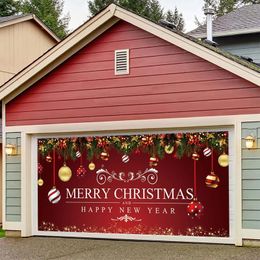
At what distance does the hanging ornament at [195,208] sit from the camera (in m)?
12.1

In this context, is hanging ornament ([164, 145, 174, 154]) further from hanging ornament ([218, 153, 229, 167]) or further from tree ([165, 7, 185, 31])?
tree ([165, 7, 185, 31])

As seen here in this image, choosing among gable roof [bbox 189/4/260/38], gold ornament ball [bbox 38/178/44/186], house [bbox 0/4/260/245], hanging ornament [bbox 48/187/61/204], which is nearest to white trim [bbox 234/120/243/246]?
house [bbox 0/4/260/245]

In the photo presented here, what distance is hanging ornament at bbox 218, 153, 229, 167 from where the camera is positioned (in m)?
11.9

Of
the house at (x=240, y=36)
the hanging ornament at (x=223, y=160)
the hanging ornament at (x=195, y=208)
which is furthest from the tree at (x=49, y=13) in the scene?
the hanging ornament at (x=223, y=160)

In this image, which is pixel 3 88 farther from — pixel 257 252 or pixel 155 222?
pixel 257 252

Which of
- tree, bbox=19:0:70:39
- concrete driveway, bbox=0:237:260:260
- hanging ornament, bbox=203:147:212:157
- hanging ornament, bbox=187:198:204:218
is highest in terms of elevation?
tree, bbox=19:0:70:39

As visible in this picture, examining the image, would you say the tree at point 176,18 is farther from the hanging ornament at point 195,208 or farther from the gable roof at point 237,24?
the hanging ornament at point 195,208

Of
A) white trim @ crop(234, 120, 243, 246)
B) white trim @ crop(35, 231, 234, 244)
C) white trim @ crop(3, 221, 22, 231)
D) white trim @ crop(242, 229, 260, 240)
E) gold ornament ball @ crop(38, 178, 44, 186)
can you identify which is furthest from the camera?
gold ornament ball @ crop(38, 178, 44, 186)

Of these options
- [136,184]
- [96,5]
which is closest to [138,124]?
[136,184]

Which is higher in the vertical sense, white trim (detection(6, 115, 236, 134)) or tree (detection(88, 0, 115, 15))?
tree (detection(88, 0, 115, 15))

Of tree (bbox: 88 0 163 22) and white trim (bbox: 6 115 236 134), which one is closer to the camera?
white trim (bbox: 6 115 236 134)

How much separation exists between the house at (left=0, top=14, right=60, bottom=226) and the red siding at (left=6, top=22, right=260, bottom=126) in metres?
6.24

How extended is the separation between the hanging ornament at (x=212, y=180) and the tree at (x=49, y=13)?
32885 mm

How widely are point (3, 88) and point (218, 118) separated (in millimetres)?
4629
